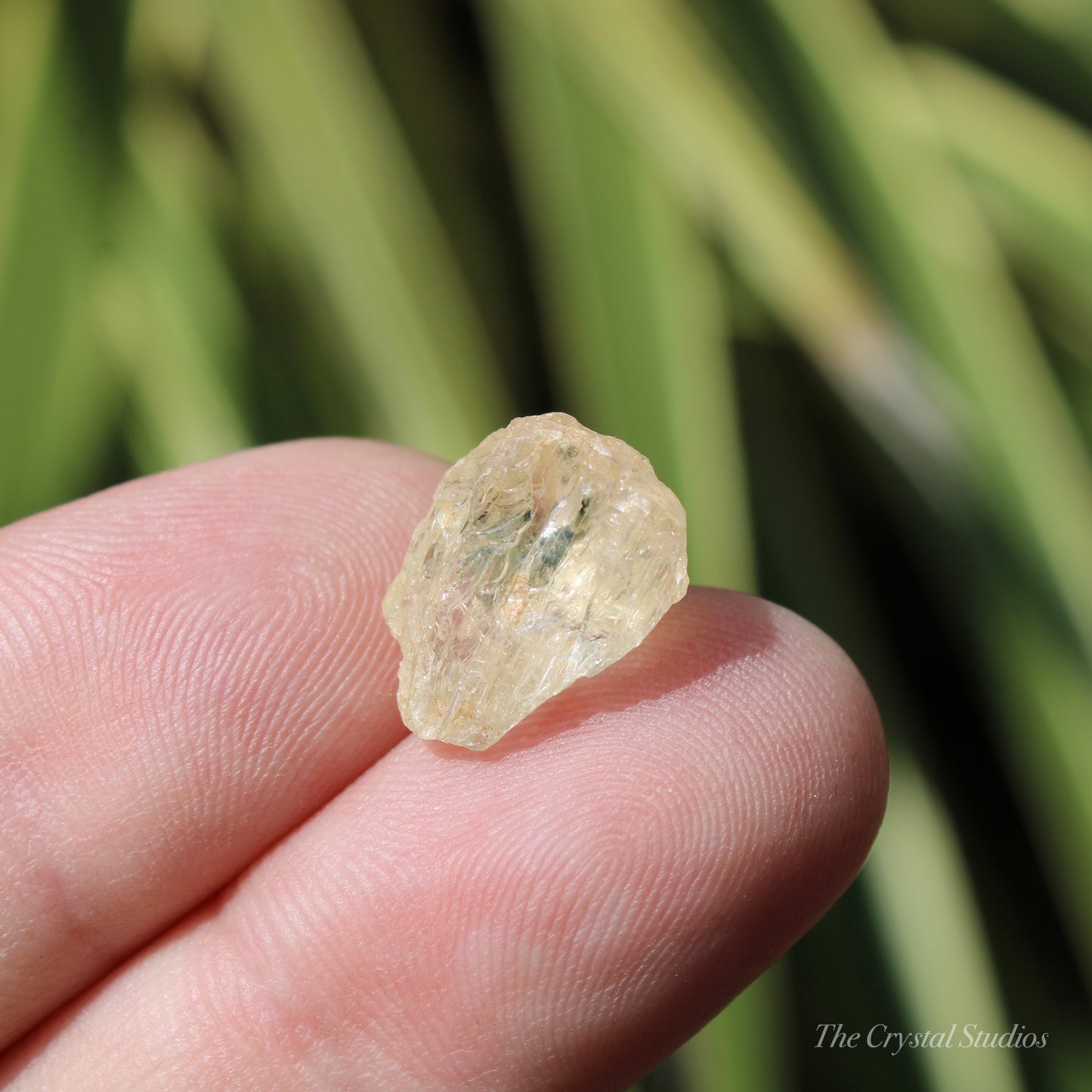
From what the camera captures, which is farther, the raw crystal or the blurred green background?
the blurred green background

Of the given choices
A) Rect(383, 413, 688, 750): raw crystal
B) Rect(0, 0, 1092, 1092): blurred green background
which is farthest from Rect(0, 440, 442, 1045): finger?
Rect(0, 0, 1092, 1092): blurred green background

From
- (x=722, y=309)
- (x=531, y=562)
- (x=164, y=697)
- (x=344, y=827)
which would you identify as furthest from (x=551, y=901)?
(x=722, y=309)

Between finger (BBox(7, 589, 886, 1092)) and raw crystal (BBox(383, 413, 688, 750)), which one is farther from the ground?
raw crystal (BBox(383, 413, 688, 750))

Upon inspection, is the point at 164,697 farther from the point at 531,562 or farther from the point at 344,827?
the point at 531,562

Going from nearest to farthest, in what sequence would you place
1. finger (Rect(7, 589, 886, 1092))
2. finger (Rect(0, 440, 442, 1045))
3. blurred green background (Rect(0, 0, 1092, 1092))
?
finger (Rect(7, 589, 886, 1092))
finger (Rect(0, 440, 442, 1045))
blurred green background (Rect(0, 0, 1092, 1092))

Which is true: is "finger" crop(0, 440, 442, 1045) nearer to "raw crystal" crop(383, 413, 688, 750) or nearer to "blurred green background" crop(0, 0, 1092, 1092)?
"raw crystal" crop(383, 413, 688, 750)

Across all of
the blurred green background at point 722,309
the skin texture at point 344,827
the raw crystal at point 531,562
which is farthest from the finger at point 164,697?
the blurred green background at point 722,309
